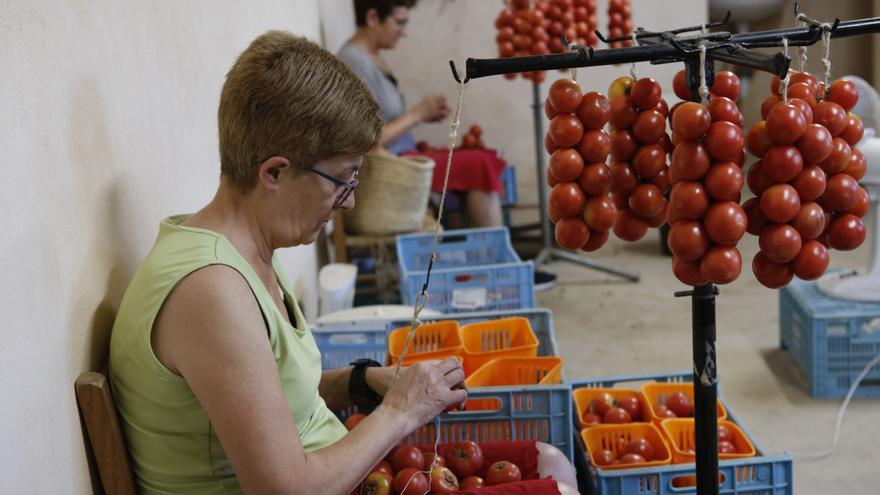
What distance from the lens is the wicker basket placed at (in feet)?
13.3

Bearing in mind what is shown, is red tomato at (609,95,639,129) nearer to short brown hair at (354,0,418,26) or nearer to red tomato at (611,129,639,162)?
red tomato at (611,129,639,162)

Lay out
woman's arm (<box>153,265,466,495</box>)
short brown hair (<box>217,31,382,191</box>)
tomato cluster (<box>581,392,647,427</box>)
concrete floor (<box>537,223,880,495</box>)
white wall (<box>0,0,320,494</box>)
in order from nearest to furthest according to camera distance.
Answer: white wall (<box>0,0,320,494</box>) → woman's arm (<box>153,265,466,495</box>) → short brown hair (<box>217,31,382,191</box>) → tomato cluster (<box>581,392,647,427</box>) → concrete floor (<box>537,223,880,495</box>)

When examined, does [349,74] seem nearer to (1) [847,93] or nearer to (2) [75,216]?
(2) [75,216]

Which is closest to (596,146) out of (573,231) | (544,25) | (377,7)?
(573,231)

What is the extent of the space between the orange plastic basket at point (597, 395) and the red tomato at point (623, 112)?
1011mm

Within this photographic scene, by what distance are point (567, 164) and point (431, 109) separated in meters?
2.95

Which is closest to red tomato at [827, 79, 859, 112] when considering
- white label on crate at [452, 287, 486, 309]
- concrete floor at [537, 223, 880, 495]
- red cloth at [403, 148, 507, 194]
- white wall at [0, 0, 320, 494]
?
white wall at [0, 0, 320, 494]

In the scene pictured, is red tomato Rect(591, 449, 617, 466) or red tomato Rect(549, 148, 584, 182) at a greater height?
red tomato Rect(549, 148, 584, 182)

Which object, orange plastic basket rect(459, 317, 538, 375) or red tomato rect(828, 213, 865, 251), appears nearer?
red tomato rect(828, 213, 865, 251)

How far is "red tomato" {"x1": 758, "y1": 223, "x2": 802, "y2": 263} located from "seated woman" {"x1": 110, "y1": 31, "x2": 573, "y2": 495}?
59cm

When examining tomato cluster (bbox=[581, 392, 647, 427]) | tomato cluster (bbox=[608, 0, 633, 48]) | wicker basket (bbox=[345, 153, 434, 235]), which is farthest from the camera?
tomato cluster (bbox=[608, 0, 633, 48])

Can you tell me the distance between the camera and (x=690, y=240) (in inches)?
50.4

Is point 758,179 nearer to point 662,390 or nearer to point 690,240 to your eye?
point 690,240

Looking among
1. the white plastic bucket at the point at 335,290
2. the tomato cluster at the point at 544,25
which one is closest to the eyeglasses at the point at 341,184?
the white plastic bucket at the point at 335,290
